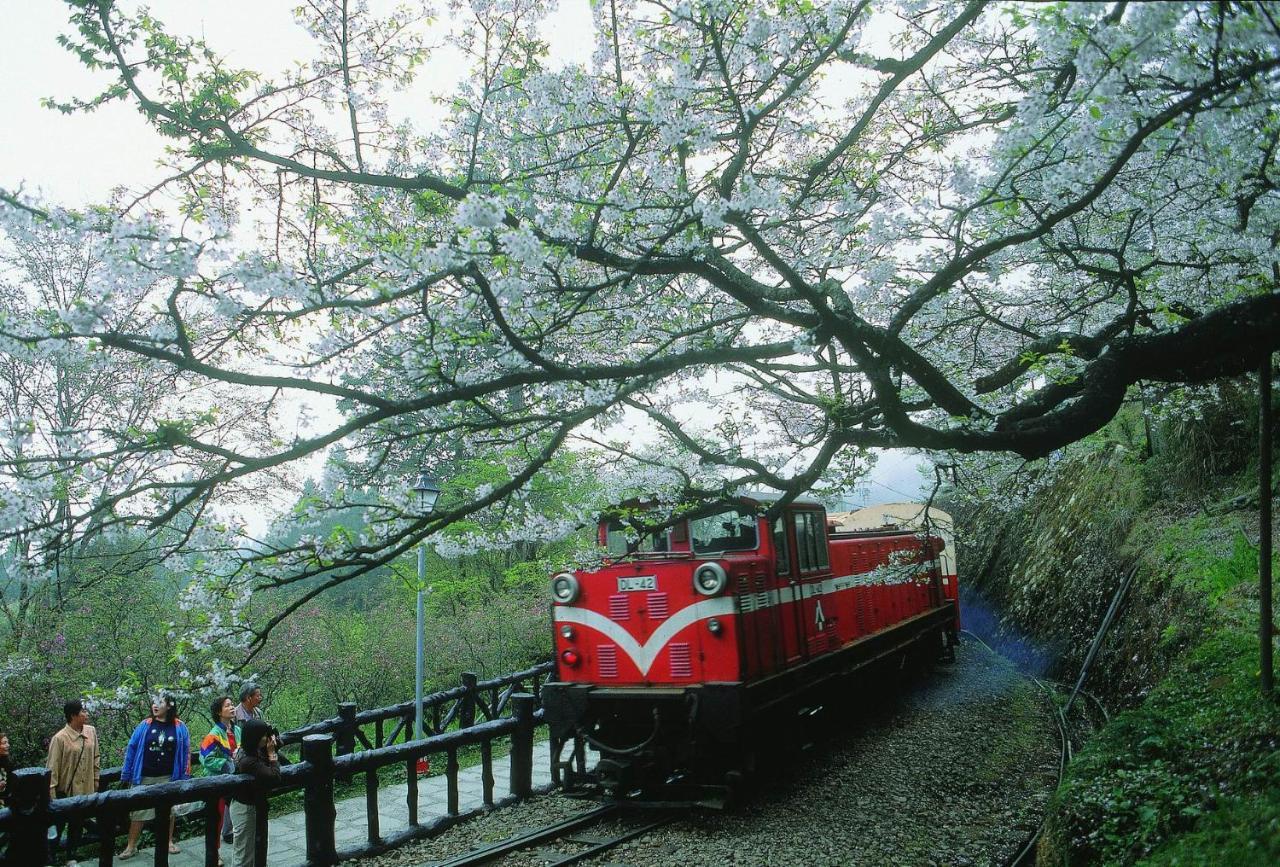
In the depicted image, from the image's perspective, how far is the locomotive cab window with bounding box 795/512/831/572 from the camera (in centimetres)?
927

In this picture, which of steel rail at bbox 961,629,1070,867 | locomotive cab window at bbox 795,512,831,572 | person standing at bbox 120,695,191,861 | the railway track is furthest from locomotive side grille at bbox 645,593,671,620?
person standing at bbox 120,695,191,861

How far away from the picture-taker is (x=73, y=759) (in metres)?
7.13

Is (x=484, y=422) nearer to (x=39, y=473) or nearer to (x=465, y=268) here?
(x=465, y=268)

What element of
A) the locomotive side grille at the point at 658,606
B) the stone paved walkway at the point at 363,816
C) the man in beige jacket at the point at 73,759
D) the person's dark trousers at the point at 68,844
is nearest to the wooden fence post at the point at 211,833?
the stone paved walkway at the point at 363,816

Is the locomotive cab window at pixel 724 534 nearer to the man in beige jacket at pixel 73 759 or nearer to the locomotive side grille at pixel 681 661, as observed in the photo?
the locomotive side grille at pixel 681 661

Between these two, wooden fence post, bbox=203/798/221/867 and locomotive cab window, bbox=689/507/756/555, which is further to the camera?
locomotive cab window, bbox=689/507/756/555

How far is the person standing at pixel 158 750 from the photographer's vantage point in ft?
23.6

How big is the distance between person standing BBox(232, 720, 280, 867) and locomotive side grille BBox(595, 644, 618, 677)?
3.09 meters

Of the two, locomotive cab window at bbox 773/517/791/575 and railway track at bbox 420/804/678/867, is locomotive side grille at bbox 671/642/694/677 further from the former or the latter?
locomotive cab window at bbox 773/517/791/575

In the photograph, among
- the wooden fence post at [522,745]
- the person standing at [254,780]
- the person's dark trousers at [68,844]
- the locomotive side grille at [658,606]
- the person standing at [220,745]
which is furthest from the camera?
the wooden fence post at [522,745]

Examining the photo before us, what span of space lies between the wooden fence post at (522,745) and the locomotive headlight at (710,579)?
248 cm

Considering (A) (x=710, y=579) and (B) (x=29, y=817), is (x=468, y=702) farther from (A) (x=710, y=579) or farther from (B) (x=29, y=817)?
(B) (x=29, y=817)

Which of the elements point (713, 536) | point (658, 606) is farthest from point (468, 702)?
point (713, 536)

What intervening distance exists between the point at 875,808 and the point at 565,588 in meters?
3.68
